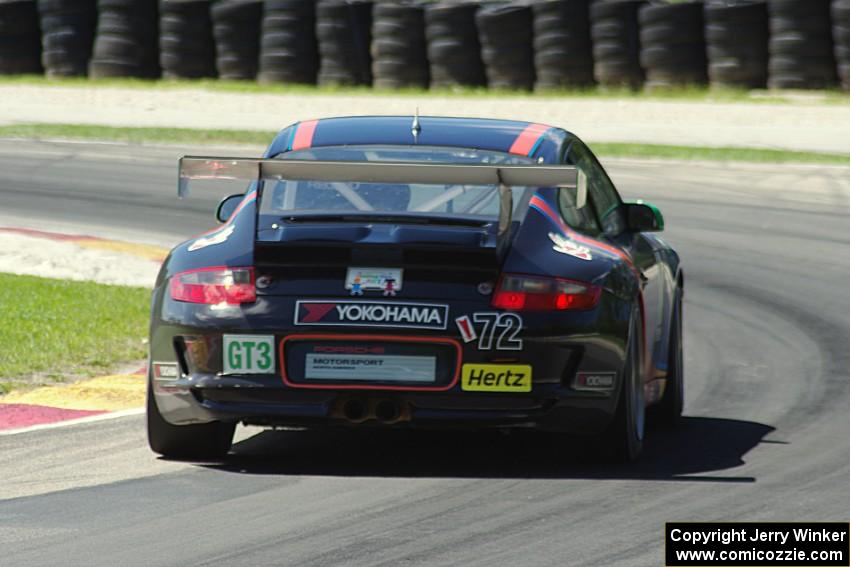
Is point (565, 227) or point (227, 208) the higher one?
point (565, 227)

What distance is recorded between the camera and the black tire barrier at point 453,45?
28.5 m

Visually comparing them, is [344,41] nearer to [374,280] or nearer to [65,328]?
[65,328]

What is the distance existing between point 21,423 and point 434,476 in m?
2.26

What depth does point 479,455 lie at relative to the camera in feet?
24.7

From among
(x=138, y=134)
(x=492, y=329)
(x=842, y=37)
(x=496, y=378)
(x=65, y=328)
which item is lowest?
(x=138, y=134)

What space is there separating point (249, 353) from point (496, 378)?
0.94m

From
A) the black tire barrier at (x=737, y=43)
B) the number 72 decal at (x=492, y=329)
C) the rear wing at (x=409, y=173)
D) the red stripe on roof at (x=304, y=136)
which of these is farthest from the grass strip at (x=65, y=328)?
the black tire barrier at (x=737, y=43)

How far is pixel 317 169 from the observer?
6969 mm

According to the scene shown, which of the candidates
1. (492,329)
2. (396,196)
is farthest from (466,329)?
(396,196)

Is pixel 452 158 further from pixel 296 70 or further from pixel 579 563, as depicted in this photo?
pixel 296 70

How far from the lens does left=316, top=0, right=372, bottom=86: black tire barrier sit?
95.4 ft

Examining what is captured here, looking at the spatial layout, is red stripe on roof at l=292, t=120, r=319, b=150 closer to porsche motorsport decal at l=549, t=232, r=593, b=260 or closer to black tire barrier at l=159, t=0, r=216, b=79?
porsche motorsport decal at l=549, t=232, r=593, b=260

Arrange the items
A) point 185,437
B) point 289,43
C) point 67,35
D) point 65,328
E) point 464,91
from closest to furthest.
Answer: point 185,437
point 65,328
point 464,91
point 289,43
point 67,35

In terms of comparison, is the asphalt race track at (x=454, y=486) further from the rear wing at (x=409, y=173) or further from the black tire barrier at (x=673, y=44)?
the black tire barrier at (x=673, y=44)
